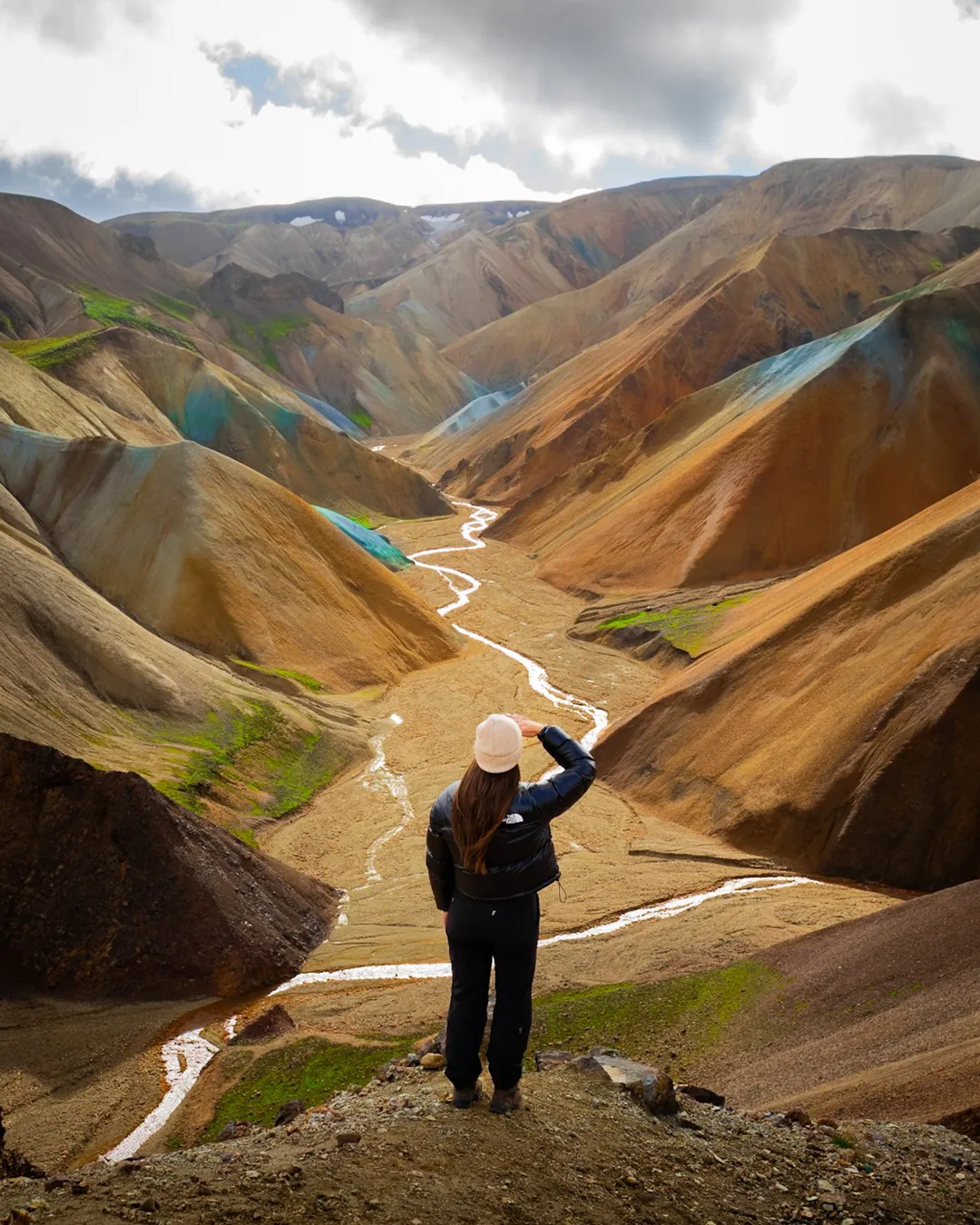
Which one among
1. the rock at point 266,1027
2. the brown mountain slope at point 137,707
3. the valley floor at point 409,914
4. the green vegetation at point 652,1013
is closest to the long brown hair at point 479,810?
the green vegetation at point 652,1013

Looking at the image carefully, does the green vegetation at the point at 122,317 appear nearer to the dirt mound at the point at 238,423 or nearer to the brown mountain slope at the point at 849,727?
the dirt mound at the point at 238,423

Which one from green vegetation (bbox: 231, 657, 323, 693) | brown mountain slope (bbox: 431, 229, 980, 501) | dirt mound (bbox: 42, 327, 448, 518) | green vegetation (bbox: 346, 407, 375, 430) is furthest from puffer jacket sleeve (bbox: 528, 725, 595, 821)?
green vegetation (bbox: 346, 407, 375, 430)

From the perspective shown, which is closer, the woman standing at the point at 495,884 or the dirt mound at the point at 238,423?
the woman standing at the point at 495,884

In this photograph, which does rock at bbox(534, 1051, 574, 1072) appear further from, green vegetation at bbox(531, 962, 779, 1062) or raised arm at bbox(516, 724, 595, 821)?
green vegetation at bbox(531, 962, 779, 1062)

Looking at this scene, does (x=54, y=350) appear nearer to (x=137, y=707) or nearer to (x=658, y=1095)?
(x=137, y=707)

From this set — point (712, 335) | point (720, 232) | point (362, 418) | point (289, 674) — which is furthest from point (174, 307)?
point (289, 674)

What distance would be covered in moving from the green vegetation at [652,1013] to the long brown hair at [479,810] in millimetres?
6703

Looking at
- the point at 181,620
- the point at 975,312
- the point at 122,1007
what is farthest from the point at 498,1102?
the point at 975,312

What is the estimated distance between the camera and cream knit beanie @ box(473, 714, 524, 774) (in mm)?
6625

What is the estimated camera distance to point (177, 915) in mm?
16375

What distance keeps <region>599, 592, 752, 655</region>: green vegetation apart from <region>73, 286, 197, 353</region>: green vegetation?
51.8 metres

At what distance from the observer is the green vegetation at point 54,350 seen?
61375 mm

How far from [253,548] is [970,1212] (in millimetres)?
35842

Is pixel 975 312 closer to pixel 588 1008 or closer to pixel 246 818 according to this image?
pixel 246 818
